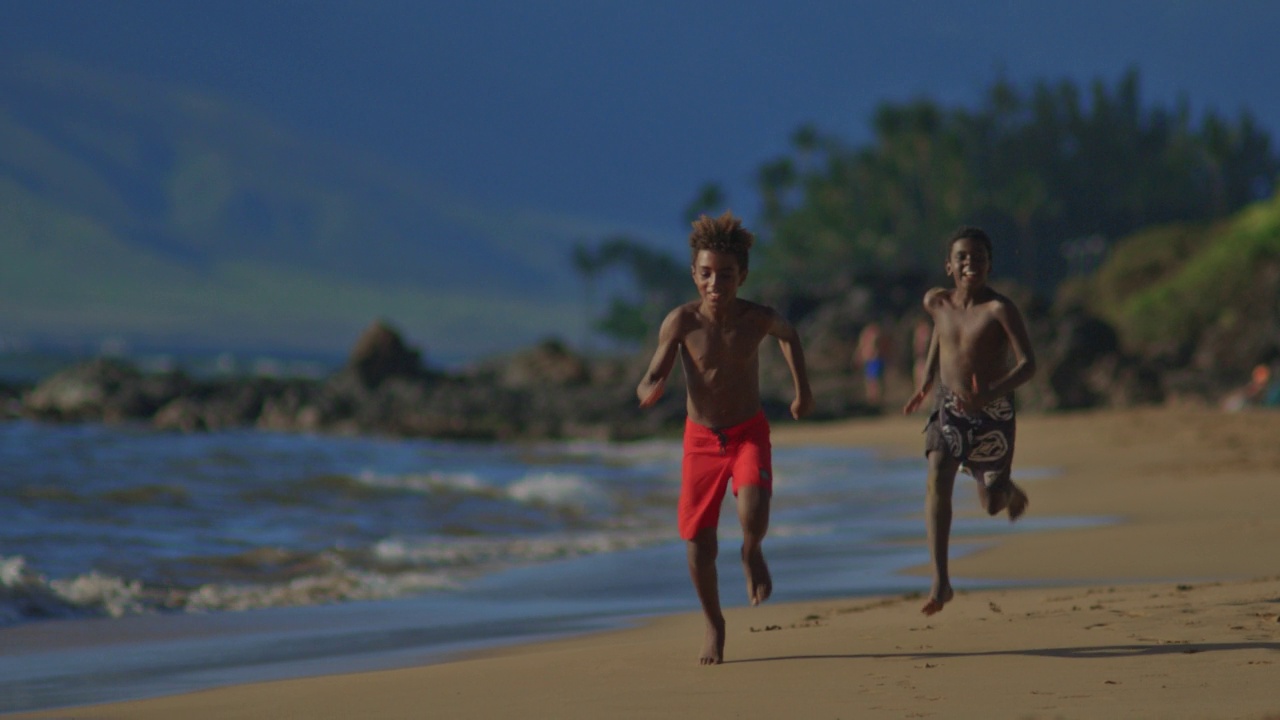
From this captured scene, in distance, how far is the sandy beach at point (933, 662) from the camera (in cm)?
443

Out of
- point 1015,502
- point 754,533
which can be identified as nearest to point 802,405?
point 754,533

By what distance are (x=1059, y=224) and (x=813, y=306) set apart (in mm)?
57776

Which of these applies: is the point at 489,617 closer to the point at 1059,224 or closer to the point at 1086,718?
the point at 1086,718

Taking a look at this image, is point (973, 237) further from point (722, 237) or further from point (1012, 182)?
point (1012, 182)

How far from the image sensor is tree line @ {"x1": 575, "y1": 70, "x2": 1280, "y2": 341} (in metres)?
94.1

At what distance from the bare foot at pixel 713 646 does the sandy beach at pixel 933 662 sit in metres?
0.05

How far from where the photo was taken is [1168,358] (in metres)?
30.3

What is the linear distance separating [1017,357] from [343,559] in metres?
5.31

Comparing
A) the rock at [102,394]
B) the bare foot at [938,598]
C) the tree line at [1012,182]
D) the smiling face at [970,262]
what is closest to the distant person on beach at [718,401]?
the bare foot at [938,598]

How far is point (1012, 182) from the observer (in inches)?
3765

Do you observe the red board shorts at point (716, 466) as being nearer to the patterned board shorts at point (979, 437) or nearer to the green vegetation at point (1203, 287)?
the patterned board shorts at point (979, 437)

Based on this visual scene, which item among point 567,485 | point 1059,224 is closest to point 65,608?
point 567,485

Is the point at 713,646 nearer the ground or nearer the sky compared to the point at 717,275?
nearer the ground

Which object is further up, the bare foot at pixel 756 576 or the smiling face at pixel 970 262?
the smiling face at pixel 970 262
